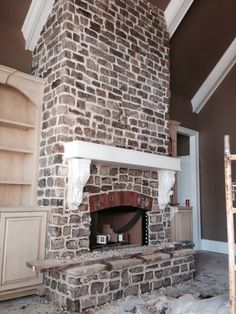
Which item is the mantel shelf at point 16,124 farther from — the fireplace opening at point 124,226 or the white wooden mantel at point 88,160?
the fireplace opening at point 124,226

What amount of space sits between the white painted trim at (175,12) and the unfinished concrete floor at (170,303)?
4036 millimetres

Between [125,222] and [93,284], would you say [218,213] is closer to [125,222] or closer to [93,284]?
[125,222]

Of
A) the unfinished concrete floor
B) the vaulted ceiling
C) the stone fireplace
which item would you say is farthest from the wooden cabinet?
the vaulted ceiling

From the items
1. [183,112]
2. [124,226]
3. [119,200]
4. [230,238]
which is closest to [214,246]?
[124,226]

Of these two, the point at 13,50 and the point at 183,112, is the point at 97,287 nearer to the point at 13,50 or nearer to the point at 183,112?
the point at 13,50

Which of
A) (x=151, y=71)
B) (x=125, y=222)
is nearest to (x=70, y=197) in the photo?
(x=125, y=222)

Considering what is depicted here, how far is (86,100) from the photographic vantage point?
12.4 feet

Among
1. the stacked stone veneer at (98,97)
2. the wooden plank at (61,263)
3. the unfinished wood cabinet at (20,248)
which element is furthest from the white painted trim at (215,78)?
the unfinished wood cabinet at (20,248)

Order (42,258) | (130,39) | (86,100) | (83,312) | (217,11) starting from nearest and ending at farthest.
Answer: (83,312)
(42,258)
(86,100)
(130,39)
(217,11)

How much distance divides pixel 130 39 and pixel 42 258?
10.7 ft

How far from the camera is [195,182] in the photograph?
6633 millimetres

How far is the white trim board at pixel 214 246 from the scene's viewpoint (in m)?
6.10

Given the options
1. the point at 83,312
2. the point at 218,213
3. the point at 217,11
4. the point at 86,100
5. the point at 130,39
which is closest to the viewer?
the point at 83,312

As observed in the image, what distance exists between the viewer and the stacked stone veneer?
3.56 metres
